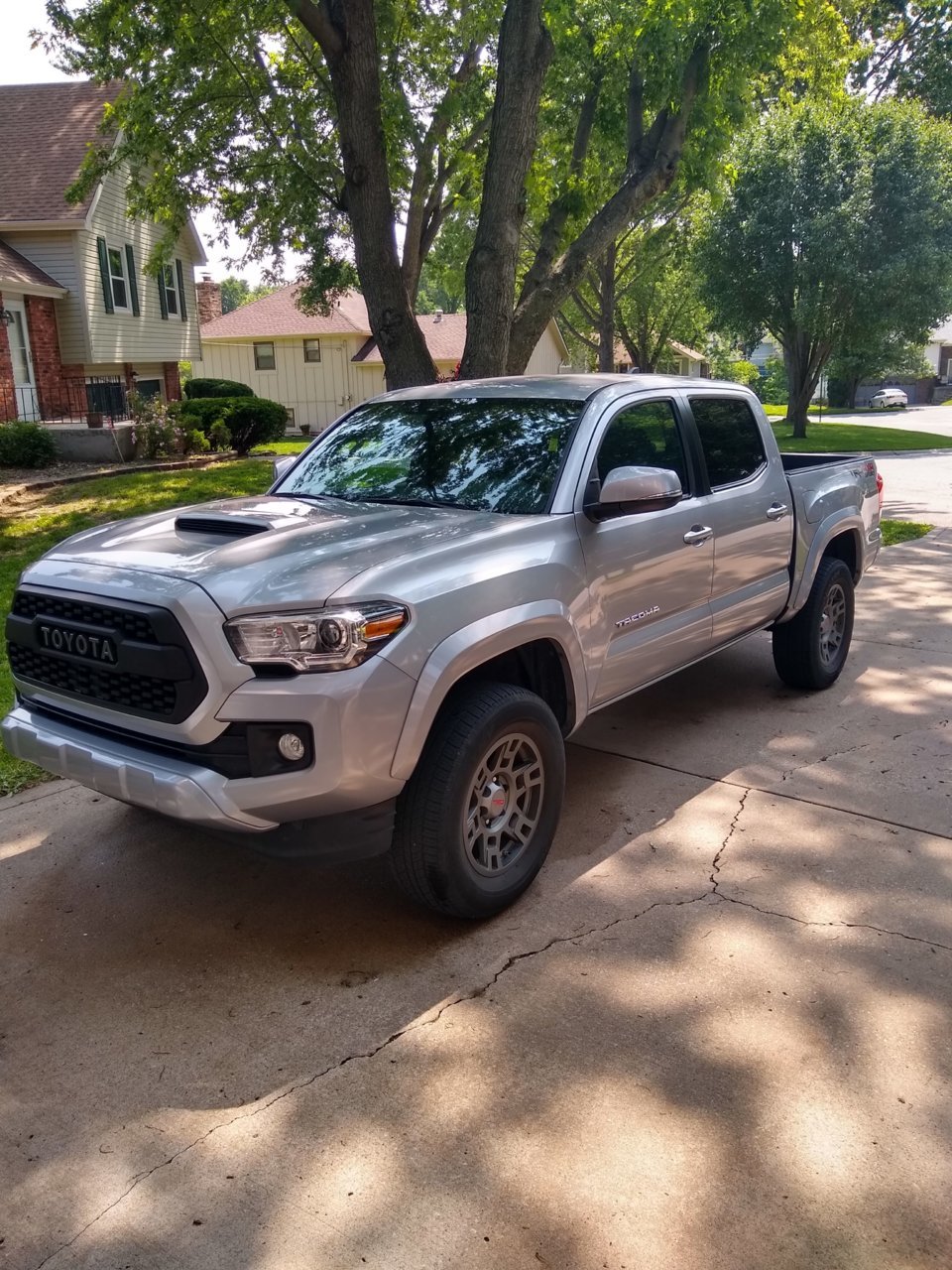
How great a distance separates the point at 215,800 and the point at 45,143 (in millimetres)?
25413

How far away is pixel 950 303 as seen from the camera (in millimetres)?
26188

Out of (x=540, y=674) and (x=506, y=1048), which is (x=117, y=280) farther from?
(x=506, y=1048)

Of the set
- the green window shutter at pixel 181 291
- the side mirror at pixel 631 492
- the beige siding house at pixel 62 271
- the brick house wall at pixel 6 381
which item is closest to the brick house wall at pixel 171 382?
the green window shutter at pixel 181 291

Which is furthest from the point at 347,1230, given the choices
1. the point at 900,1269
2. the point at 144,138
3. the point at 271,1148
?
the point at 144,138

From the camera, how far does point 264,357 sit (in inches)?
1503

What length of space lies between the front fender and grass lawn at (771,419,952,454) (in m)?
21.1

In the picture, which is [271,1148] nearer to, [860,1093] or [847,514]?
[860,1093]

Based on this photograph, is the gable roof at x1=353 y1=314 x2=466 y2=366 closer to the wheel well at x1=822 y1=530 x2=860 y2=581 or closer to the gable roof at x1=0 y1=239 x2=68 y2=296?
the gable roof at x1=0 y1=239 x2=68 y2=296

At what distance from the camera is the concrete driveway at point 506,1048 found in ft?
8.08

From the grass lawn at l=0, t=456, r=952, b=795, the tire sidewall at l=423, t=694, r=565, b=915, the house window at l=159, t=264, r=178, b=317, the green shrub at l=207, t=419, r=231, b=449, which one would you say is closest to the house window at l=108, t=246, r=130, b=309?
the house window at l=159, t=264, r=178, b=317

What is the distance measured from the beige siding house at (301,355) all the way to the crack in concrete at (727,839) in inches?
1285

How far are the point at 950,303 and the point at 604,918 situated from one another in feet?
87.7

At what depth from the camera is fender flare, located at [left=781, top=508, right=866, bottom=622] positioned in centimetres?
600

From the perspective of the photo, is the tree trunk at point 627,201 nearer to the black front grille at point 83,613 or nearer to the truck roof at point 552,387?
the truck roof at point 552,387
